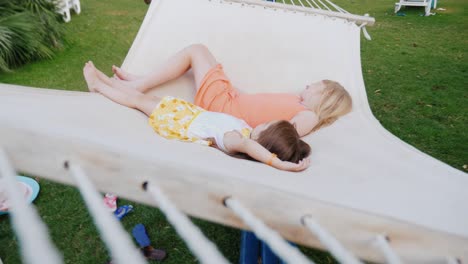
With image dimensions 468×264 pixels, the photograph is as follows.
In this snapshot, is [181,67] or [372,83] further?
[372,83]

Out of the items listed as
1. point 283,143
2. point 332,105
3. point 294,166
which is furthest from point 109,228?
point 332,105

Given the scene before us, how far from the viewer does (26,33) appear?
365cm

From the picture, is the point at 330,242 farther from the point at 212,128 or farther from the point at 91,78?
the point at 91,78

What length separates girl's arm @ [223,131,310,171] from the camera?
4.37 ft

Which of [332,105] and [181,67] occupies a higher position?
[181,67]

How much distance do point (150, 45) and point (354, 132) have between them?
116 centimetres

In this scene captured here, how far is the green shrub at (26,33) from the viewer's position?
3.52m

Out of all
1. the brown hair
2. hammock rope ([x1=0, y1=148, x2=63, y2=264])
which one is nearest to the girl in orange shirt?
the brown hair

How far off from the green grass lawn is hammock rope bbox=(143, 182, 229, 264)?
41.1 inches

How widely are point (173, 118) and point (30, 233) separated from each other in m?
1.23

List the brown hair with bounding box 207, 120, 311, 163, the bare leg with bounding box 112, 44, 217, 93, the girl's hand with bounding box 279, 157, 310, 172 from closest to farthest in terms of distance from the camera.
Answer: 1. the girl's hand with bounding box 279, 157, 310, 172
2. the brown hair with bounding box 207, 120, 311, 163
3. the bare leg with bounding box 112, 44, 217, 93

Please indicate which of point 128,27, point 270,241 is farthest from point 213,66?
point 128,27

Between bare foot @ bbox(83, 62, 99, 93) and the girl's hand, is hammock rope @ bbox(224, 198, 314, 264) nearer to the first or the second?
the girl's hand

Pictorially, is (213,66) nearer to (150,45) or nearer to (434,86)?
(150,45)
